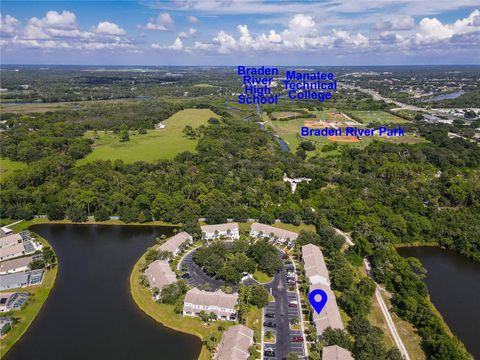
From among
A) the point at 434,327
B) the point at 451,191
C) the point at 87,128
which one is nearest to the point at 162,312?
the point at 434,327

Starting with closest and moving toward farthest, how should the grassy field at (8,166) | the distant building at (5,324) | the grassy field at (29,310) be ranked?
the grassy field at (29,310), the distant building at (5,324), the grassy field at (8,166)

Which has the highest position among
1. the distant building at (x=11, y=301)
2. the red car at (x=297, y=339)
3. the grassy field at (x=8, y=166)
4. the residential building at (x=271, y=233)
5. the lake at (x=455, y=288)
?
the grassy field at (x=8, y=166)

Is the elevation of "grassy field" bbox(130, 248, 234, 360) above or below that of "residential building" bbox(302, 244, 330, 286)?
below

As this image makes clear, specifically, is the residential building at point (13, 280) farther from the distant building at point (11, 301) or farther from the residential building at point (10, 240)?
the residential building at point (10, 240)

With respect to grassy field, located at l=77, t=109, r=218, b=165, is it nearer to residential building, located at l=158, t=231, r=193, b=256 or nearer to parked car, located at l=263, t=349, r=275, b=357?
residential building, located at l=158, t=231, r=193, b=256

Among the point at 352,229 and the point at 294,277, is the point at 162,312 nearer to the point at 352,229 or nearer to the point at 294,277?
the point at 294,277

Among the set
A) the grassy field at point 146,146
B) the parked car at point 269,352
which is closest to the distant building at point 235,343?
the parked car at point 269,352

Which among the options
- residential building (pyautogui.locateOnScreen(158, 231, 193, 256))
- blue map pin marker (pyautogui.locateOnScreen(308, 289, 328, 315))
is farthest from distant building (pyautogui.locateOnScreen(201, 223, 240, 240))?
blue map pin marker (pyautogui.locateOnScreen(308, 289, 328, 315))
